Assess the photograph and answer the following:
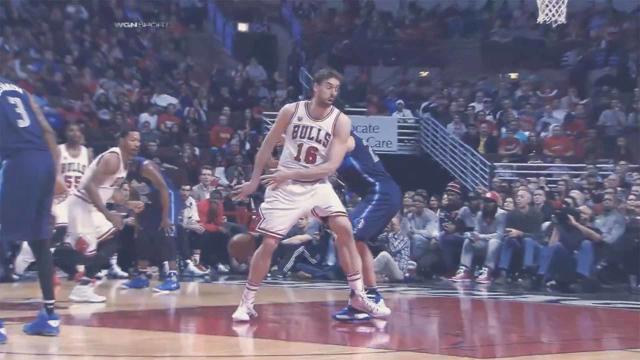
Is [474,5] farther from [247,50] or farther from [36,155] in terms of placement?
[36,155]

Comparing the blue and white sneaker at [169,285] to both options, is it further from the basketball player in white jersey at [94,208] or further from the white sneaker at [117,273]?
the white sneaker at [117,273]

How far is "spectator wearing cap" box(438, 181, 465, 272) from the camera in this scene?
49.5 feet

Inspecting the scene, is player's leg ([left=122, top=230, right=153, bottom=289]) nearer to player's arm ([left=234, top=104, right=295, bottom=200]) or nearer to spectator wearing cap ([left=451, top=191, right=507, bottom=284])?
player's arm ([left=234, top=104, right=295, bottom=200])

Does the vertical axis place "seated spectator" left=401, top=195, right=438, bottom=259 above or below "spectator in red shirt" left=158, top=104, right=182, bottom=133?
below

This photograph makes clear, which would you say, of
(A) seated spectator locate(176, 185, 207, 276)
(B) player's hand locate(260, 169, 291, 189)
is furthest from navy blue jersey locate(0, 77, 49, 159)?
(A) seated spectator locate(176, 185, 207, 276)

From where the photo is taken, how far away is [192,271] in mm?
14930

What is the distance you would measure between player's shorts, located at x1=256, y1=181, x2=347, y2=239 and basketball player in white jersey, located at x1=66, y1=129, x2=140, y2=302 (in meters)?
2.21

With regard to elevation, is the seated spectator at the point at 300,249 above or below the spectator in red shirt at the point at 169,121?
below

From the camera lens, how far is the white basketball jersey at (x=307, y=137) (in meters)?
8.76

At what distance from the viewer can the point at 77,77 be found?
22844 millimetres

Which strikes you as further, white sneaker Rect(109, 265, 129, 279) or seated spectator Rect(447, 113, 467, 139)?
seated spectator Rect(447, 113, 467, 139)

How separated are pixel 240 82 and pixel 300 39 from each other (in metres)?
1.73

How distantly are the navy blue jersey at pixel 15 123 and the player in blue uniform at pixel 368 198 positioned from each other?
2.53 meters

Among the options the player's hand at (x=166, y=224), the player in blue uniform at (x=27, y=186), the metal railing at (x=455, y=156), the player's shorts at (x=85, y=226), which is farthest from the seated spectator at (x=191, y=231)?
the player in blue uniform at (x=27, y=186)
